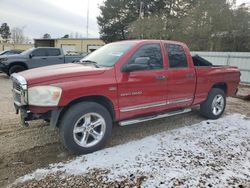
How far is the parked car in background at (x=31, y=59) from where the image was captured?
41.5 feet

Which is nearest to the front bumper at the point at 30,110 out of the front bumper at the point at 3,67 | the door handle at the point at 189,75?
the door handle at the point at 189,75

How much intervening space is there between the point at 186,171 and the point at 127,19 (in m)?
A: 31.7

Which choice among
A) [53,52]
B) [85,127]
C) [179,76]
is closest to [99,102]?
[85,127]

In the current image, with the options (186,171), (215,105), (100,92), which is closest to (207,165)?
(186,171)

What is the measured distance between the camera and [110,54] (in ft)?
15.3

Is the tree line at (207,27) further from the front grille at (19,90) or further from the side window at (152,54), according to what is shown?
the front grille at (19,90)

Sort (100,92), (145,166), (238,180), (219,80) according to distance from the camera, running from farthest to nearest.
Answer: (219,80), (100,92), (145,166), (238,180)

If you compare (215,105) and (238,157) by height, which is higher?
(215,105)

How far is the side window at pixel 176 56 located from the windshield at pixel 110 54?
868 millimetres

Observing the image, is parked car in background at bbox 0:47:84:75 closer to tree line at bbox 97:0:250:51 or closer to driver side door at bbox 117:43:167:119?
driver side door at bbox 117:43:167:119

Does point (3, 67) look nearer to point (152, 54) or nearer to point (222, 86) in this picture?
point (152, 54)

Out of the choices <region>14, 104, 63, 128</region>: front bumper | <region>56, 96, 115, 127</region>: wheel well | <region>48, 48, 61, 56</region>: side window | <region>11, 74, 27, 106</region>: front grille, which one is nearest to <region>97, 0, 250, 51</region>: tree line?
<region>48, 48, 61, 56</region>: side window

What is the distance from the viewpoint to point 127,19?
109ft

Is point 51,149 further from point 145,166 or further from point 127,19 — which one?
point 127,19
